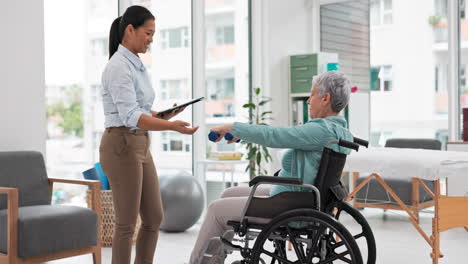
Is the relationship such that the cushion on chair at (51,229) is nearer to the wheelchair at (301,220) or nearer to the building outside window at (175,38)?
the wheelchair at (301,220)

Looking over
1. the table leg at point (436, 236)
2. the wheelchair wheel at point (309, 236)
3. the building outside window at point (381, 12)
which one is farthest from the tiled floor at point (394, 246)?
the building outside window at point (381, 12)

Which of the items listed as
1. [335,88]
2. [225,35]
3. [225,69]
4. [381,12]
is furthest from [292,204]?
[381,12]

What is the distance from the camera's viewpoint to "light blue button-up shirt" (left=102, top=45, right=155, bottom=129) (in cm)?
253

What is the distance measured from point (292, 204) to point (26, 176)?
1.86 metres

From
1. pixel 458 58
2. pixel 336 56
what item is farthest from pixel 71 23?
pixel 458 58

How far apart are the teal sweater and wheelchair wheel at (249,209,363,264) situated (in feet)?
0.68

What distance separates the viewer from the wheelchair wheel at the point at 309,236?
2.24m

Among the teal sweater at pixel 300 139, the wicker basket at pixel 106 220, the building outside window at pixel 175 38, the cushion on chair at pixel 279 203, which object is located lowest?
the wicker basket at pixel 106 220

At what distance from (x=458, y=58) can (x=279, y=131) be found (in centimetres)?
385

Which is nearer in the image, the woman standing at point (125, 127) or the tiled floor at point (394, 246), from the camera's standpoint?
the woman standing at point (125, 127)

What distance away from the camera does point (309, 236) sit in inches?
95.0

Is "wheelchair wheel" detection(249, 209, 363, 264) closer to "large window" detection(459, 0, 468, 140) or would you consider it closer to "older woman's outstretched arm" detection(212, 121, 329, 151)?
"older woman's outstretched arm" detection(212, 121, 329, 151)

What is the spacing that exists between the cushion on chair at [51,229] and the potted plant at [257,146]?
2.30 meters

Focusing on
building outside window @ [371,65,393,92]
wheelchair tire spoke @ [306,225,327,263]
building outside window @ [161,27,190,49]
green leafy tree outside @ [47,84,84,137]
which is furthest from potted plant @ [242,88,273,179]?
wheelchair tire spoke @ [306,225,327,263]
